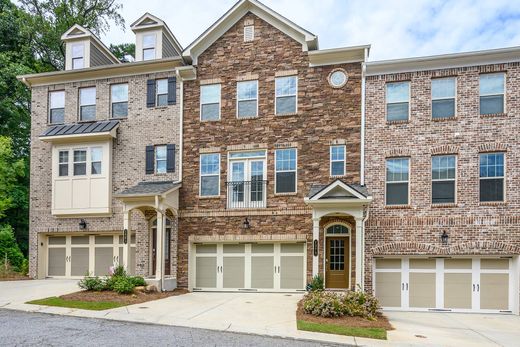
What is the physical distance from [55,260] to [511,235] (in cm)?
1760

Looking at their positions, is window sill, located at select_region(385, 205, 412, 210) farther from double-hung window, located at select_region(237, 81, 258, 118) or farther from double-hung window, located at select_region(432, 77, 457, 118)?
double-hung window, located at select_region(237, 81, 258, 118)

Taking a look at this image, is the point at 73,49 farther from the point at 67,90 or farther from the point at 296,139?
the point at 296,139

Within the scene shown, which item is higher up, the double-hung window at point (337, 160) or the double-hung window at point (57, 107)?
the double-hung window at point (57, 107)

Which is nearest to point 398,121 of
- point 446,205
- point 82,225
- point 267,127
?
point 446,205

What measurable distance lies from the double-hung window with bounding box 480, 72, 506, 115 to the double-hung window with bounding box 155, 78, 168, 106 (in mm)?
11662

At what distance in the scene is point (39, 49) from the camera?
27.0 m

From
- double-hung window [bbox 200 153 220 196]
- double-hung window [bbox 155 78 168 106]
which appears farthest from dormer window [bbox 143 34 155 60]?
double-hung window [bbox 200 153 220 196]

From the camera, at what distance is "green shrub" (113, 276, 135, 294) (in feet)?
43.1

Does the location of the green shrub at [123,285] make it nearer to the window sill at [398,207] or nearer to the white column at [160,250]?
the white column at [160,250]

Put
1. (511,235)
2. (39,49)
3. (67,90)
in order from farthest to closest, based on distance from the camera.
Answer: (39,49) < (67,90) < (511,235)

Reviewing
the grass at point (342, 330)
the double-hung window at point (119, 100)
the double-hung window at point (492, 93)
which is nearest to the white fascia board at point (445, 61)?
the double-hung window at point (492, 93)

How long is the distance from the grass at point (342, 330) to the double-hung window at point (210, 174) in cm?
740

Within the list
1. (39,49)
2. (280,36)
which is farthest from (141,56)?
(39,49)

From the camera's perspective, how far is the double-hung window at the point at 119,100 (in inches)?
690
